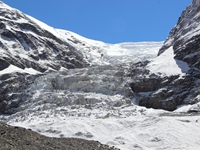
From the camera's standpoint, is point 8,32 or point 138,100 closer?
point 138,100

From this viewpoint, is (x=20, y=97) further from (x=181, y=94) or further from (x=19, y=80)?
(x=181, y=94)

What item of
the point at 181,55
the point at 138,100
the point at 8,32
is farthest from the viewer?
the point at 8,32

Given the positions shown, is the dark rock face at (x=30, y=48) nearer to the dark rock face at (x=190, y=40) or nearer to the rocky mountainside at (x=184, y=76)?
the dark rock face at (x=190, y=40)

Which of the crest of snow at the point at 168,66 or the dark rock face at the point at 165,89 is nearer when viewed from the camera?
the dark rock face at the point at 165,89

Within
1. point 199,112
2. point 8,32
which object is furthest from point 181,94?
point 8,32

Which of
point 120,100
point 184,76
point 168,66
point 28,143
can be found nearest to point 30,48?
point 168,66

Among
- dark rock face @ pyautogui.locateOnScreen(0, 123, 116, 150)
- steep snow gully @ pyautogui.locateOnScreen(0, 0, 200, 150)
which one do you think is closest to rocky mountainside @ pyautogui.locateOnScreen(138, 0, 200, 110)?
steep snow gully @ pyautogui.locateOnScreen(0, 0, 200, 150)

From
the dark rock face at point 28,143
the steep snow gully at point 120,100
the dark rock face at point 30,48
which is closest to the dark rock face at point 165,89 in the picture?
the steep snow gully at point 120,100
